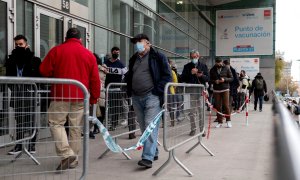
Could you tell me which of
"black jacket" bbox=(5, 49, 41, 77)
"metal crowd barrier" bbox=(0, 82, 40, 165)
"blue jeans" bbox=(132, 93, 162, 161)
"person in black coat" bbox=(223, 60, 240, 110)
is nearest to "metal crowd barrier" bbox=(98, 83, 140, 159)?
"blue jeans" bbox=(132, 93, 162, 161)

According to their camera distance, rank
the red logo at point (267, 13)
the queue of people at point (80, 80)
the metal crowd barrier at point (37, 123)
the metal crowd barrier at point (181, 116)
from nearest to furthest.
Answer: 1. the metal crowd barrier at point (37, 123)
2. the queue of people at point (80, 80)
3. the metal crowd barrier at point (181, 116)
4. the red logo at point (267, 13)

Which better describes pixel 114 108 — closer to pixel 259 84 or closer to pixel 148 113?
Answer: pixel 148 113

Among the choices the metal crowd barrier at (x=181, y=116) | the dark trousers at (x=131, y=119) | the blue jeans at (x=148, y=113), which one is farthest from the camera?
the dark trousers at (x=131, y=119)

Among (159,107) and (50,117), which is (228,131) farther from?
(50,117)

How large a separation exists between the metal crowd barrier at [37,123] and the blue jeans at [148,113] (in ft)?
3.60

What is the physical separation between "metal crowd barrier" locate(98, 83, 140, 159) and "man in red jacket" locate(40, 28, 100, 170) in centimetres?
68

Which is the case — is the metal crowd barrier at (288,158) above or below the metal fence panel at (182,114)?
above

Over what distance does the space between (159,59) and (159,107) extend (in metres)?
0.67

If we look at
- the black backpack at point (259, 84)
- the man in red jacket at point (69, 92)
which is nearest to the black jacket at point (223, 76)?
the man in red jacket at point (69, 92)

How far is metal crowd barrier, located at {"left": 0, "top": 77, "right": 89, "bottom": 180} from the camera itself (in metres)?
3.79

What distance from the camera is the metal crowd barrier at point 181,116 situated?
4.97m

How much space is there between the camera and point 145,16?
16.3 metres

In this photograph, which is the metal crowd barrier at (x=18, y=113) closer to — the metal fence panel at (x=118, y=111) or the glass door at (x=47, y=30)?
the metal fence panel at (x=118, y=111)

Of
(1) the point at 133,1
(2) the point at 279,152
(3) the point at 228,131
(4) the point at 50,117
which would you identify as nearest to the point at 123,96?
(4) the point at 50,117
